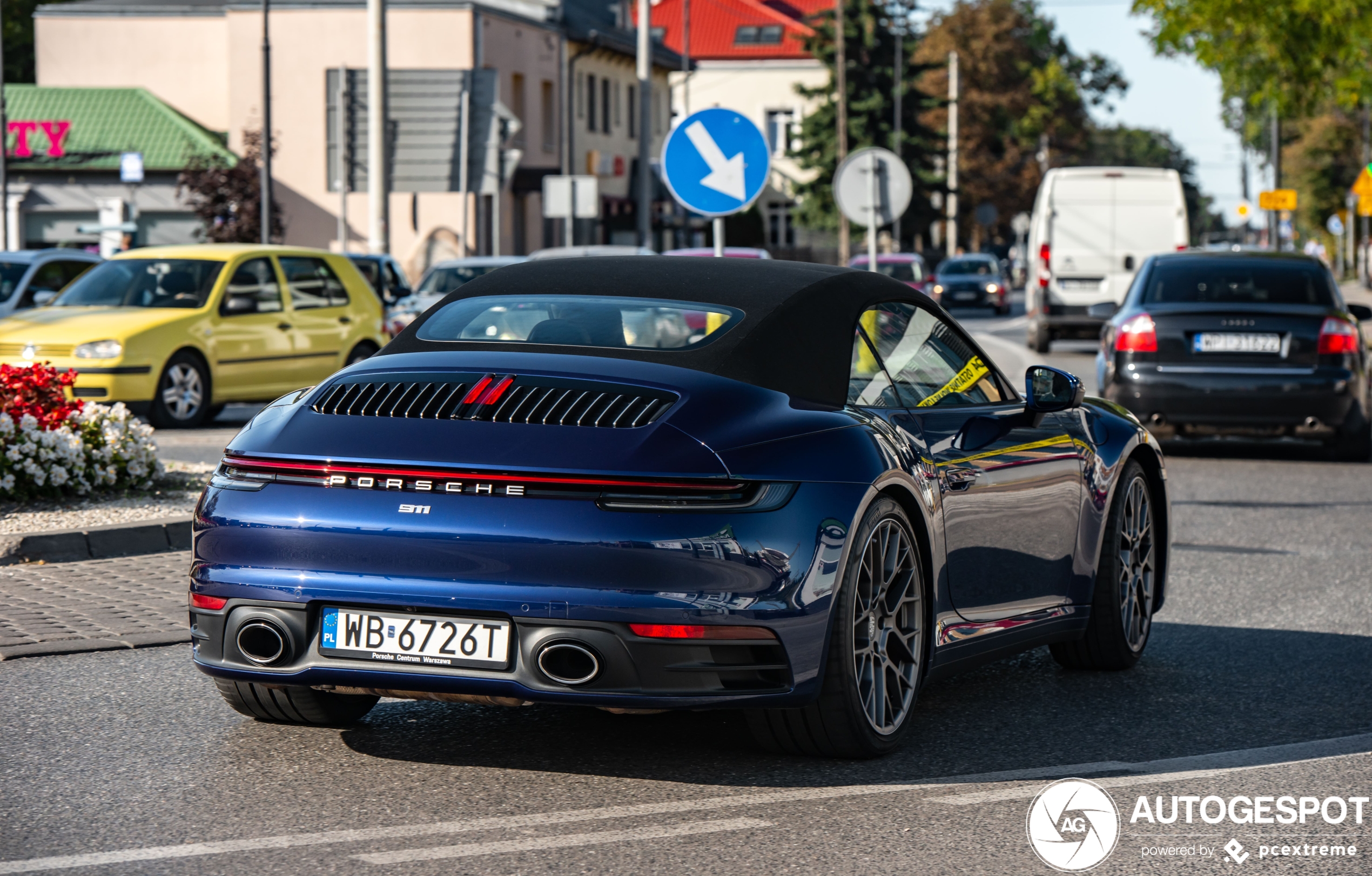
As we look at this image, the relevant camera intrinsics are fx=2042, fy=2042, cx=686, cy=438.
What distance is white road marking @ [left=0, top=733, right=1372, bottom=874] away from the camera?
4582 mm

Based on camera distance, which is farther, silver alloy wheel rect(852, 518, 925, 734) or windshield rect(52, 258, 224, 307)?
windshield rect(52, 258, 224, 307)

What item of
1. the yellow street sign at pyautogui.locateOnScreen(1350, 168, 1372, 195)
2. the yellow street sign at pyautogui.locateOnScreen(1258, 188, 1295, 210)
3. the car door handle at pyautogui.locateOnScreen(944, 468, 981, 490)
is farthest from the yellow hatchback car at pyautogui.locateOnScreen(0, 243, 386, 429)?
the yellow street sign at pyautogui.locateOnScreen(1258, 188, 1295, 210)

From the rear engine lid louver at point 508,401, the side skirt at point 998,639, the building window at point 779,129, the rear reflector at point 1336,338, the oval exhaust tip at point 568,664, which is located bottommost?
the side skirt at point 998,639

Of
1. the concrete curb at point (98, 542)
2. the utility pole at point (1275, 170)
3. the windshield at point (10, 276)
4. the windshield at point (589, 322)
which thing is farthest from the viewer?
the utility pole at point (1275, 170)

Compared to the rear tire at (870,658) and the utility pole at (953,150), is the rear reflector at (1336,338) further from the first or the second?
the utility pole at (953,150)

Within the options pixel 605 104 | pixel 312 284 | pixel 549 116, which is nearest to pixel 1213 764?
pixel 312 284

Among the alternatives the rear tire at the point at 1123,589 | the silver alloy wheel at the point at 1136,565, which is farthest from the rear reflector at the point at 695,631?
the silver alloy wheel at the point at 1136,565

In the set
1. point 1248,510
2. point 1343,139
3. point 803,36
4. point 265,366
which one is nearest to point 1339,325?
point 1248,510

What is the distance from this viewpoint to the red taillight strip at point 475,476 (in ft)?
16.3

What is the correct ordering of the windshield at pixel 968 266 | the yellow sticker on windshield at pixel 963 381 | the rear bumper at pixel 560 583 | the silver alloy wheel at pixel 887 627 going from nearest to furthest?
the rear bumper at pixel 560 583, the silver alloy wheel at pixel 887 627, the yellow sticker on windshield at pixel 963 381, the windshield at pixel 968 266

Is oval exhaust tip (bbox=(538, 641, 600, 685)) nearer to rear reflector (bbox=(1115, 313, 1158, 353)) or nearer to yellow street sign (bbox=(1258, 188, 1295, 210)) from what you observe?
rear reflector (bbox=(1115, 313, 1158, 353))

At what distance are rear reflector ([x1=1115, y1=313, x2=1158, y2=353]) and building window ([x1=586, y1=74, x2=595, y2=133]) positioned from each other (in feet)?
147

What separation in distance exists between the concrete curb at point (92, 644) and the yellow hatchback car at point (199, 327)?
32.6 feet

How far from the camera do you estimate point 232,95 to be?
51125 millimetres
